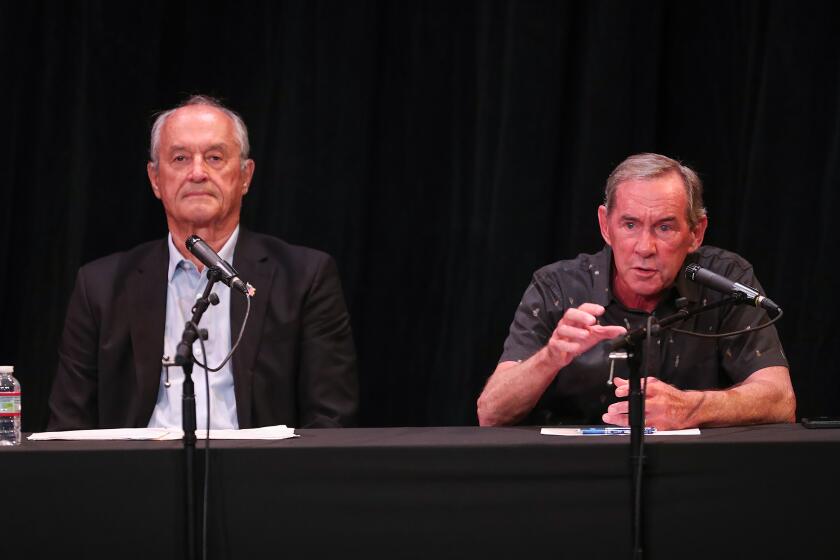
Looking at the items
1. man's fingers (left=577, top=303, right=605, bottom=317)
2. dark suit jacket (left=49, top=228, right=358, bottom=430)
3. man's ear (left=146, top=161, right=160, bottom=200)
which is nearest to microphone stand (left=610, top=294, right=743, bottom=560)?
man's fingers (left=577, top=303, right=605, bottom=317)

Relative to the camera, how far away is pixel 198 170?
379 cm

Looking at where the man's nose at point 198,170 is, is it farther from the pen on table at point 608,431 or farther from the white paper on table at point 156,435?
the pen on table at point 608,431

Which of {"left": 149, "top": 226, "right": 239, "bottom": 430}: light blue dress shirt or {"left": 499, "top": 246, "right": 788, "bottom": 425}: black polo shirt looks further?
{"left": 149, "top": 226, "right": 239, "bottom": 430}: light blue dress shirt

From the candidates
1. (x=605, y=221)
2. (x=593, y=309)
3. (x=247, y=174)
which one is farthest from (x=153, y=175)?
(x=593, y=309)

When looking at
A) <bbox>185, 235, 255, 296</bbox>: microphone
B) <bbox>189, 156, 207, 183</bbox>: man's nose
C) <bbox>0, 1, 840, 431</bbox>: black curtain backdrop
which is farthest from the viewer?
<bbox>0, 1, 840, 431</bbox>: black curtain backdrop

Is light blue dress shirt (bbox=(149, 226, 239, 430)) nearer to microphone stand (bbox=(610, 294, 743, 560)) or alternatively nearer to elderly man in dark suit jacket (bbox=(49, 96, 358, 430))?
elderly man in dark suit jacket (bbox=(49, 96, 358, 430))

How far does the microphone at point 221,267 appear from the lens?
252cm

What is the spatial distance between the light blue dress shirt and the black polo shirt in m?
0.94

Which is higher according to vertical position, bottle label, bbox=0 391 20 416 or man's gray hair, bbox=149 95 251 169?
man's gray hair, bbox=149 95 251 169

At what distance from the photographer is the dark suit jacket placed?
362 cm

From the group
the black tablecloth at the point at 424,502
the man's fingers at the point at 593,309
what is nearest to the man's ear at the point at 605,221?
the man's fingers at the point at 593,309

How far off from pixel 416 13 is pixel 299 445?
7.48 ft

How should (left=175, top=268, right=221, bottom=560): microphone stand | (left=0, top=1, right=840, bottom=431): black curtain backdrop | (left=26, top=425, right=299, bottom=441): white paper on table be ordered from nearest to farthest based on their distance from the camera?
(left=175, top=268, right=221, bottom=560): microphone stand < (left=26, top=425, right=299, bottom=441): white paper on table < (left=0, top=1, right=840, bottom=431): black curtain backdrop

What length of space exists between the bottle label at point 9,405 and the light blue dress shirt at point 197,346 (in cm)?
92
